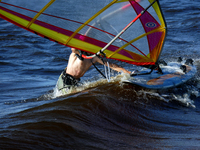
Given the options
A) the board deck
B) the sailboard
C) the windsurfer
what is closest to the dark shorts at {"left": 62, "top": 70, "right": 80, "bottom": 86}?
the windsurfer

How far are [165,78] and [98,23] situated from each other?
187 centimetres

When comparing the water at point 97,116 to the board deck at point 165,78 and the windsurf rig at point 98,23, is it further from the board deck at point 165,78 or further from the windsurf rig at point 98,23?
the windsurf rig at point 98,23

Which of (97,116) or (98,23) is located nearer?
(97,116)

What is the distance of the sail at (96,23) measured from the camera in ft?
12.4

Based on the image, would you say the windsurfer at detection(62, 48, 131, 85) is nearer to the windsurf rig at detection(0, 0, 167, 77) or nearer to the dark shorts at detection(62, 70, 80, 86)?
the dark shorts at detection(62, 70, 80, 86)

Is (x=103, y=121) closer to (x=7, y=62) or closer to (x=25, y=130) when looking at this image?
(x=25, y=130)

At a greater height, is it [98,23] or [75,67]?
[98,23]

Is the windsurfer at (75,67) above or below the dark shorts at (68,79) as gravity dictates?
above

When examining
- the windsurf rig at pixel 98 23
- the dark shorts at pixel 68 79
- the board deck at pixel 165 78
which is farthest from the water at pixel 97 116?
the windsurf rig at pixel 98 23

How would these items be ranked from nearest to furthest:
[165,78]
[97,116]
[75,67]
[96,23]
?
[97,116] < [96,23] < [75,67] < [165,78]

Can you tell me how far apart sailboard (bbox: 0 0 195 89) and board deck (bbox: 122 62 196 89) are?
1.03 feet

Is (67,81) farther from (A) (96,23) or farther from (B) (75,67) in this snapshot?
(A) (96,23)

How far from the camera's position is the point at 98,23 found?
14.1 feet

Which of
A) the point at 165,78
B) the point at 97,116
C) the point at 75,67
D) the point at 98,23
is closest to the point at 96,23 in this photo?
the point at 98,23
